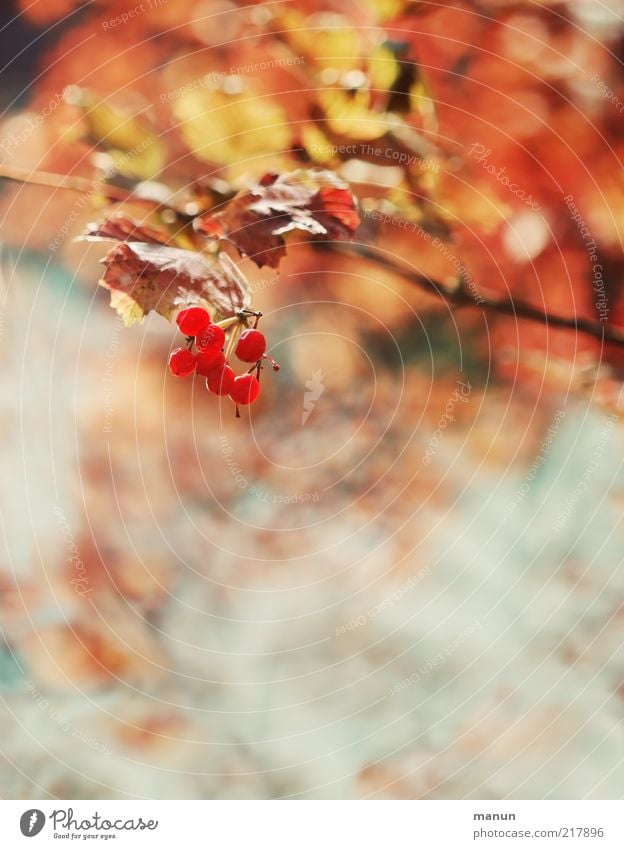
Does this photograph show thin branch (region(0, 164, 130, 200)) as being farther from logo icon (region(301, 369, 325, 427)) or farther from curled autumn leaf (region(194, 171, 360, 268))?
logo icon (region(301, 369, 325, 427))

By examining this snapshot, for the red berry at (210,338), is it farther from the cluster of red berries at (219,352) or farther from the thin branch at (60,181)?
the thin branch at (60,181)

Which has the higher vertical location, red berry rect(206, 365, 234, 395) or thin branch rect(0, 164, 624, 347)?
thin branch rect(0, 164, 624, 347)

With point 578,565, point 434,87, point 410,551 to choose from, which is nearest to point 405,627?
point 410,551

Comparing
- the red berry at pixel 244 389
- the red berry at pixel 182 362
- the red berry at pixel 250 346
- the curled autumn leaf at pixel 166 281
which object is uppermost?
the curled autumn leaf at pixel 166 281

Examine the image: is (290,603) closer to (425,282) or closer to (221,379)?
(221,379)
